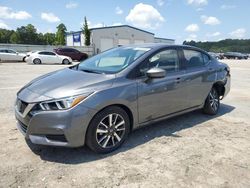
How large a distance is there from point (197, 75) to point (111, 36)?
124 ft

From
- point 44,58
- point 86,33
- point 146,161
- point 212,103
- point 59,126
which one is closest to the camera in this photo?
point 59,126

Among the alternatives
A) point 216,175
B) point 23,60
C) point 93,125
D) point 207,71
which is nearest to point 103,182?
point 93,125

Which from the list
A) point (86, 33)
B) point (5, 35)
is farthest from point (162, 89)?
point (5, 35)

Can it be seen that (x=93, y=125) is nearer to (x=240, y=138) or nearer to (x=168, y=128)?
(x=168, y=128)

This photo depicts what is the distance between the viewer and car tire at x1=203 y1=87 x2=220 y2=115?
5.51 m

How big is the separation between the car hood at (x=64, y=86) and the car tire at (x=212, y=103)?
8.91 ft

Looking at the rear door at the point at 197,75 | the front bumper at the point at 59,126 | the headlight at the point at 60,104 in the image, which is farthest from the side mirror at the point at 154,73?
the headlight at the point at 60,104

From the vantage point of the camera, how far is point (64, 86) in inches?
137

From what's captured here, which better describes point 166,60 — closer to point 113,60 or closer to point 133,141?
point 113,60

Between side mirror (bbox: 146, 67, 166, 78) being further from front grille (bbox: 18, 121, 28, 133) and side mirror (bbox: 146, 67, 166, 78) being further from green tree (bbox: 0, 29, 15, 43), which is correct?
green tree (bbox: 0, 29, 15, 43)

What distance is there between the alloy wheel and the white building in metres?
34.6

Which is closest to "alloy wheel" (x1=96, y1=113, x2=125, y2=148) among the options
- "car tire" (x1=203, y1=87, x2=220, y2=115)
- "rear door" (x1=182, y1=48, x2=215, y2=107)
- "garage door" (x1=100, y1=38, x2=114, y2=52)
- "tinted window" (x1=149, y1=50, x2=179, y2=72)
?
"tinted window" (x1=149, y1=50, x2=179, y2=72)

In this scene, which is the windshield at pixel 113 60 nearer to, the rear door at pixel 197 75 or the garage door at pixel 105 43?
the rear door at pixel 197 75

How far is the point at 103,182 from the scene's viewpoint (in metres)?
2.94
